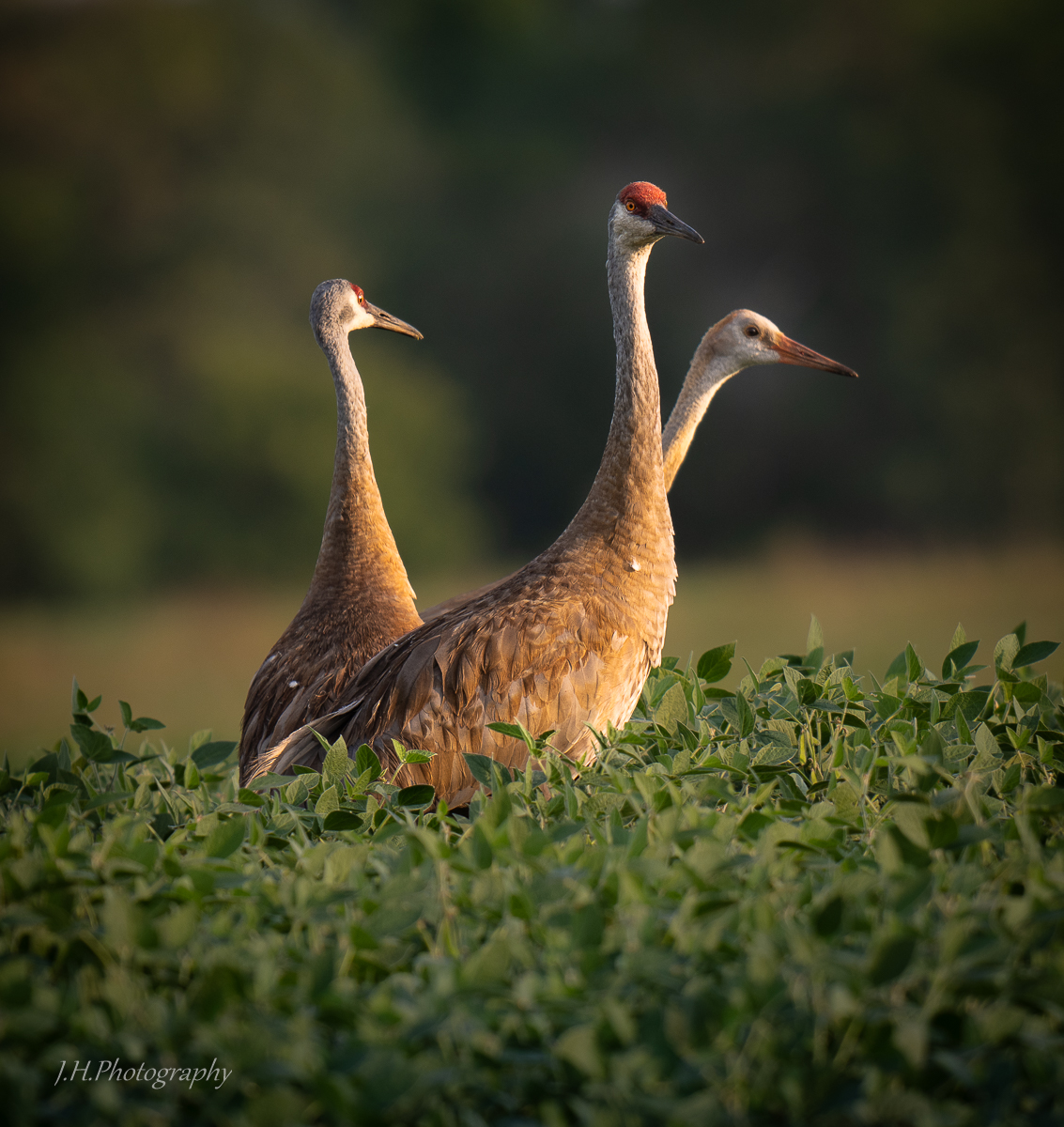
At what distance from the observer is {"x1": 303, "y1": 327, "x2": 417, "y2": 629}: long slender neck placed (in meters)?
4.35

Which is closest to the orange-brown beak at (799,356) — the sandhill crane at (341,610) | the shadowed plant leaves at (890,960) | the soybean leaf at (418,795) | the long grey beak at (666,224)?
the long grey beak at (666,224)

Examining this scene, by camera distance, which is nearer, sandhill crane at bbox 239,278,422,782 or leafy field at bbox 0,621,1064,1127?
leafy field at bbox 0,621,1064,1127

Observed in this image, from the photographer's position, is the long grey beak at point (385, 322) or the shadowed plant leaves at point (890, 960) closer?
the shadowed plant leaves at point (890, 960)

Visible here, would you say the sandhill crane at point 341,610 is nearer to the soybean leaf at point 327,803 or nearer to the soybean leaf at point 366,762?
the soybean leaf at point 366,762

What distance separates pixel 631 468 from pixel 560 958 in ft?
7.31

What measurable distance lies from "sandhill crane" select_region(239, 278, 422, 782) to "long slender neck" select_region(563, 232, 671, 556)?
916 mm

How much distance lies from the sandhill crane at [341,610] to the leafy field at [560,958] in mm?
1404

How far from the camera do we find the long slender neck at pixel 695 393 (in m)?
5.84

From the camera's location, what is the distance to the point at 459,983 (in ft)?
5.41

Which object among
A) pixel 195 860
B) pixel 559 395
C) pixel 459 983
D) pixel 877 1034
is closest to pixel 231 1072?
pixel 459 983

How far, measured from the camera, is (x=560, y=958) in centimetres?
175

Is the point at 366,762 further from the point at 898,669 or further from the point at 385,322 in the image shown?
the point at 385,322

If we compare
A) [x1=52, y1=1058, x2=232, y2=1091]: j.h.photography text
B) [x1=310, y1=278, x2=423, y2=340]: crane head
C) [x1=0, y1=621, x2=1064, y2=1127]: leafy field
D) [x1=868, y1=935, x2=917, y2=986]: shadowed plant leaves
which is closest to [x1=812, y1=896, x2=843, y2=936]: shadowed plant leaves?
[x1=0, y1=621, x2=1064, y2=1127]: leafy field

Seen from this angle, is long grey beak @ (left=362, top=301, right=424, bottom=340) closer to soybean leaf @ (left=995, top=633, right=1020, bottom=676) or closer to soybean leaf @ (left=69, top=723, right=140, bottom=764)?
soybean leaf @ (left=69, top=723, right=140, bottom=764)
